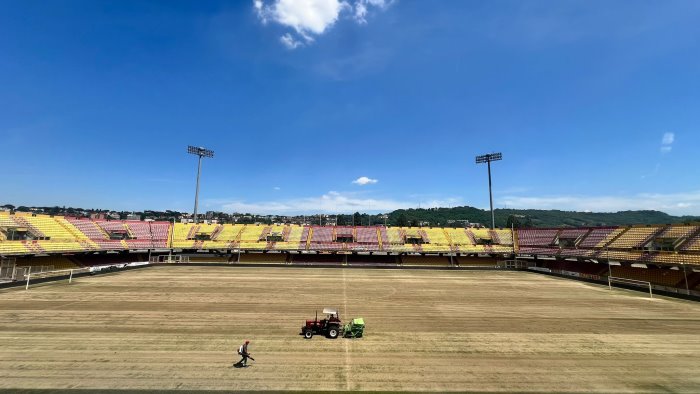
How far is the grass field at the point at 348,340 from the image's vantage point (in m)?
13.3

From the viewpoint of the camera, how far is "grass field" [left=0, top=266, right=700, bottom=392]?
13.3 m

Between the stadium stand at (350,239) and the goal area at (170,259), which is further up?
the stadium stand at (350,239)

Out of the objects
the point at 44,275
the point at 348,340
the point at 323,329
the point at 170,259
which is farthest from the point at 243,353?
the point at 170,259

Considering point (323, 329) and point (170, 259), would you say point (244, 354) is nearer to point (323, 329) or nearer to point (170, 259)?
point (323, 329)

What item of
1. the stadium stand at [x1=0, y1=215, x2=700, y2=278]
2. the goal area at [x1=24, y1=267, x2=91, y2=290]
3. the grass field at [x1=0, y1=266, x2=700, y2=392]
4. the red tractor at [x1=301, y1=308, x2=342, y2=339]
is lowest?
the grass field at [x1=0, y1=266, x2=700, y2=392]

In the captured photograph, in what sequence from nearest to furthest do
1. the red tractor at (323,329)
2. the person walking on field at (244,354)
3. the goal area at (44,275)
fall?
the person walking on field at (244,354)
the red tractor at (323,329)
the goal area at (44,275)

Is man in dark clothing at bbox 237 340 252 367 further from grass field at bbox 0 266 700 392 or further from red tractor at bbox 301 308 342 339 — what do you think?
red tractor at bbox 301 308 342 339

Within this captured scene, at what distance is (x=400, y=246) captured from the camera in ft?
213

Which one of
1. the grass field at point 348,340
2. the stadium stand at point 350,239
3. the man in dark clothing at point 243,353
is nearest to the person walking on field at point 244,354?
the man in dark clothing at point 243,353

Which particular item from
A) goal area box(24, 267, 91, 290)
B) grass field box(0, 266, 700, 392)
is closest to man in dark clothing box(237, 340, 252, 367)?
grass field box(0, 266, 700, 392)

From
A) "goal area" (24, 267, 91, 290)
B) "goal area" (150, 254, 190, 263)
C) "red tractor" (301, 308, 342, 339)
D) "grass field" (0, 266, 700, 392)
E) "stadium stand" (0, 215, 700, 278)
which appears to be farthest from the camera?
"goal area" (150, 254, 190, 263)

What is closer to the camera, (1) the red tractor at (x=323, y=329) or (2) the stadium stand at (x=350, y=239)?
(1) the red tractor at (x=323, y=329)

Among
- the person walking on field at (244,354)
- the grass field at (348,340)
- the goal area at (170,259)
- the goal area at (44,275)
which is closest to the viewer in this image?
the grass field at (348,340)

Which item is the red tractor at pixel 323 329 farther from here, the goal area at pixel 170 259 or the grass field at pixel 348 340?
the goal area at pixel 170 259
